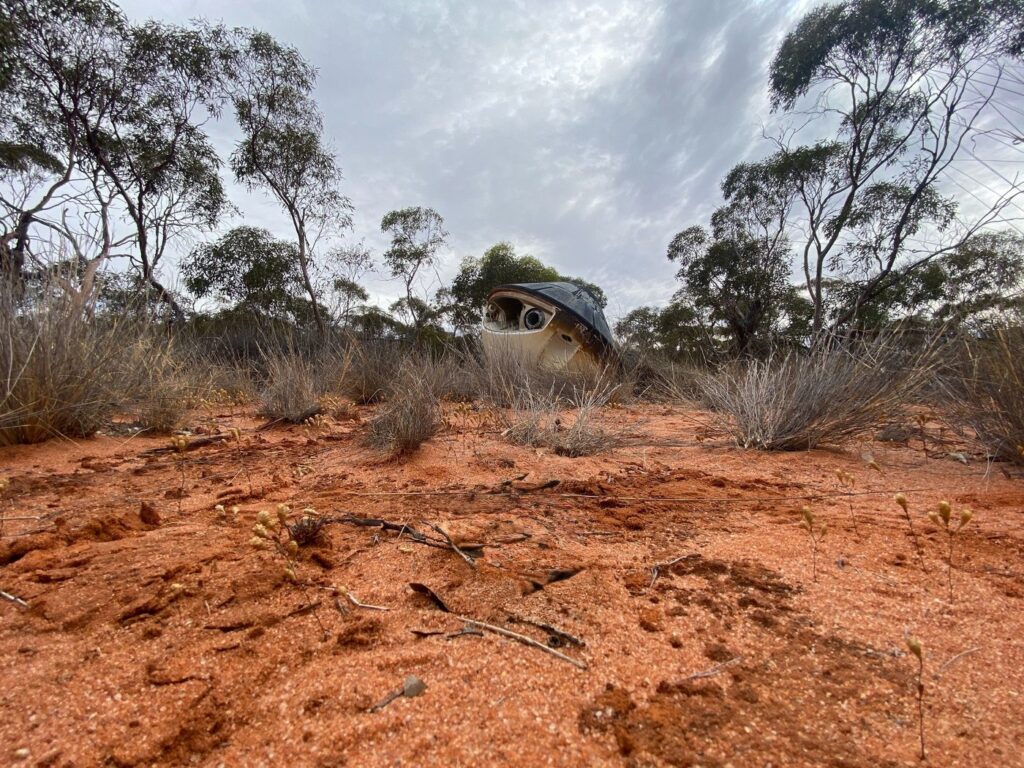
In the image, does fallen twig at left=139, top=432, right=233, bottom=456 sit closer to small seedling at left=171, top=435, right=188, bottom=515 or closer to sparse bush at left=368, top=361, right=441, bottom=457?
small seedling at left=171, top=435, right=188, bottom=515

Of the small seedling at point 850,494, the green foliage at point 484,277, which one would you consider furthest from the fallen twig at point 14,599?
the green foliage at point 484,277

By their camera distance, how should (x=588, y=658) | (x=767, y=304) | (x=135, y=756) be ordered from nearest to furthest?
(x=135, y=756), (x=588, y=658), (x=767, y=304)

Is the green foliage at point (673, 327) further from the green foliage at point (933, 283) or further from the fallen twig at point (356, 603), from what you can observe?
the fallen twig at point (356, 603)

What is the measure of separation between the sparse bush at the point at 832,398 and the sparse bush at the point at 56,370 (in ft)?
14.0

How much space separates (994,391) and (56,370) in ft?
17.1

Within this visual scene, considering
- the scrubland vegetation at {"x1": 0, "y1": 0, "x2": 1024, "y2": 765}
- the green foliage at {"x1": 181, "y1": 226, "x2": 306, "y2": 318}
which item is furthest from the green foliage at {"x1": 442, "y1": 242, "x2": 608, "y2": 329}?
the scrubland vegetation at {"x1": 0, "y1": 0, "x2": 1024, "y2": 765}

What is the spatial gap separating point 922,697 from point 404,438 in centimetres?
228

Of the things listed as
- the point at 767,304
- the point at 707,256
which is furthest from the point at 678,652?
the point at 707,256

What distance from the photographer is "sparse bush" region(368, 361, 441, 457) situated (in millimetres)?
2551

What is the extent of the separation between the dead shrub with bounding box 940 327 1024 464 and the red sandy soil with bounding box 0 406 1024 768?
3.04 feet

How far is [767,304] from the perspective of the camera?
476 inches

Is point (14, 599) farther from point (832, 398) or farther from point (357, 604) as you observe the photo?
point (832, 398)

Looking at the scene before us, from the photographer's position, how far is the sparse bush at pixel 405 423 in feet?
8.37

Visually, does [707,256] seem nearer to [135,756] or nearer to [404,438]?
[404,438]
